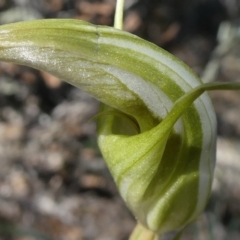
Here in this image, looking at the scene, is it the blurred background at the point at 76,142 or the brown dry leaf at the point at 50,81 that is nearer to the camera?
the blurred background at the point at 76,142

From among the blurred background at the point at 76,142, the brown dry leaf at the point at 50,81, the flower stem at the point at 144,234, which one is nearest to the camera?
the flower stem at the point at 144,234

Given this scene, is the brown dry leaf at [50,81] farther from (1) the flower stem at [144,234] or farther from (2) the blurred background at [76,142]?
(1) the flower stem at [144,234]

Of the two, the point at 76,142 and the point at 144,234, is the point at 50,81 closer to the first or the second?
the point at 76,142

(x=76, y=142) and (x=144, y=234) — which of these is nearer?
(x=144, y=234)

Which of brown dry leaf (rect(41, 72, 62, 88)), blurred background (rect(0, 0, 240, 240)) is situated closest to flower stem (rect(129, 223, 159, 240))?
blurred background (rect(0, 0, 240, 240))

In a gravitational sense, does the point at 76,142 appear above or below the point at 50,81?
below

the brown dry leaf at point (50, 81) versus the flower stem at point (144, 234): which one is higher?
the flower stem at point (144, 234)

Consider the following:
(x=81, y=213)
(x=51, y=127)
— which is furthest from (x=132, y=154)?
(x=51, y=127)

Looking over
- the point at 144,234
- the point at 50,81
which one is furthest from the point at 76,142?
the point at 144,234

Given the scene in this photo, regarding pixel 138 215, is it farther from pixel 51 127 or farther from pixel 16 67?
pixel 16 67

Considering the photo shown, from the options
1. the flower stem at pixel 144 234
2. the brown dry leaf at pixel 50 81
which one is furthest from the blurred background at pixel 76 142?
the flower stem at pixel 144 234
